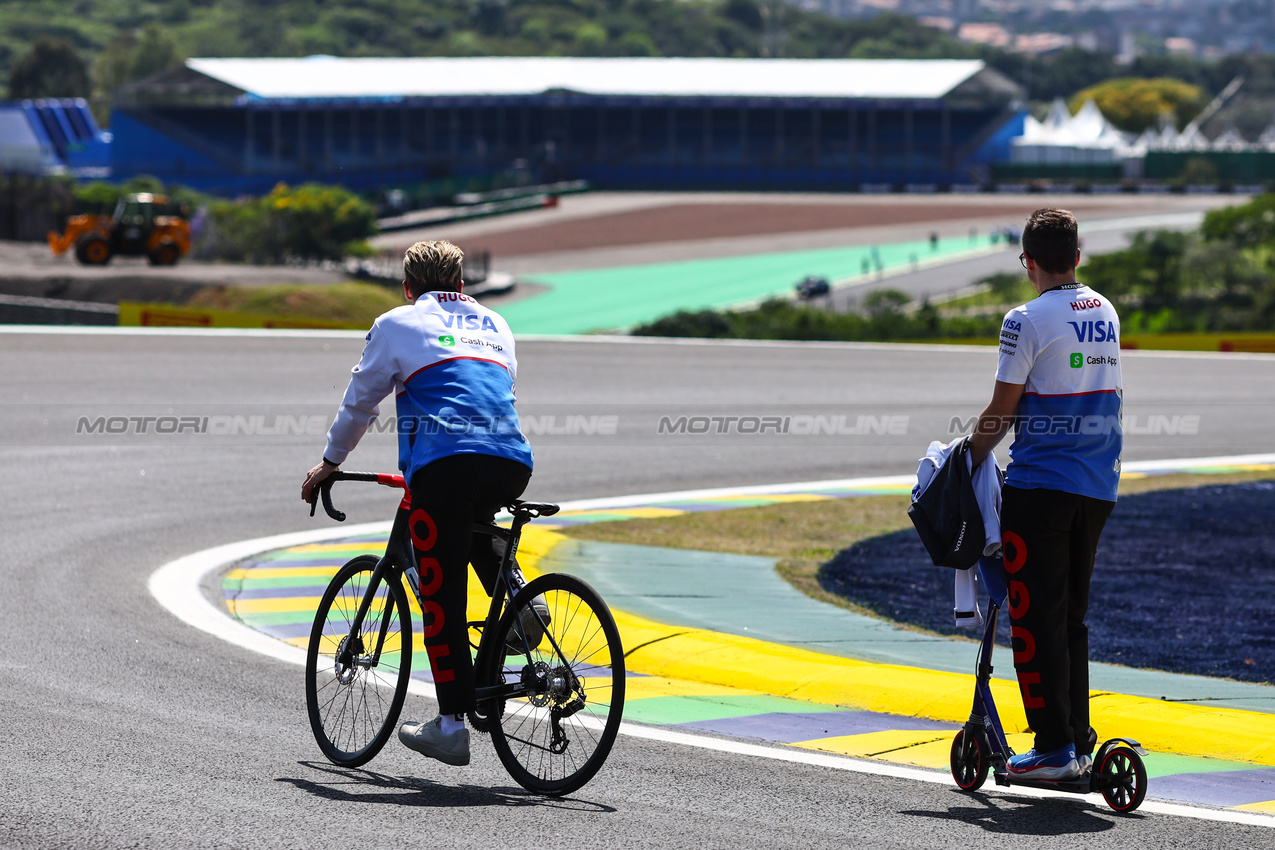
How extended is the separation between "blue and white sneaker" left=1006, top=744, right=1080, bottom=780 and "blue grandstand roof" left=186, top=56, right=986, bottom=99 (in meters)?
93.2

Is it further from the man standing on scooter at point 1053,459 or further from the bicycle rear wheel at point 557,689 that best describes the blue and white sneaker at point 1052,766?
the bicycle rear wheel at point 557,689

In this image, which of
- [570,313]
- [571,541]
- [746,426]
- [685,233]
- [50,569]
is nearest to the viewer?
[50,569]

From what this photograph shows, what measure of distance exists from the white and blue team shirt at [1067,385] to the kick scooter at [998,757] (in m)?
0.43

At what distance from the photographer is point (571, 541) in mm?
11047

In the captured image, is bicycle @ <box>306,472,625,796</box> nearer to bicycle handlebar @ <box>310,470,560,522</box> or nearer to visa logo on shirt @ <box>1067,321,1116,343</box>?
bicycle handlebar @ <box>310,470,560,522</box>

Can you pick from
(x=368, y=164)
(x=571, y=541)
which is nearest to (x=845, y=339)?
(x=571, y=541)

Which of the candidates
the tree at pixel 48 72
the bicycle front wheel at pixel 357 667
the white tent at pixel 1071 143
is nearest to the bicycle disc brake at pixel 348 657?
the bicycle front wheel at pixel 357 667

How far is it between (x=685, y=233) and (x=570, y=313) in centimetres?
2477

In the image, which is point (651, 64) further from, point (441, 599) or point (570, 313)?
point (441, 599)

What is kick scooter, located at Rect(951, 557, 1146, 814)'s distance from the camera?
204 inches

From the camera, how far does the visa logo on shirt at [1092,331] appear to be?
5.27 metres

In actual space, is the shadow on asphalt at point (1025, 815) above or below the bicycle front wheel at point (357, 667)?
below

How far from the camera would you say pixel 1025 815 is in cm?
529

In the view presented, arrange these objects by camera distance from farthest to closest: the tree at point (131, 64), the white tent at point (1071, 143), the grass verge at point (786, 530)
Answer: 1. the tree at point (131, 64)
2. the white tent at point (1071, 143)
3. the grass verge at point (786, 530)
